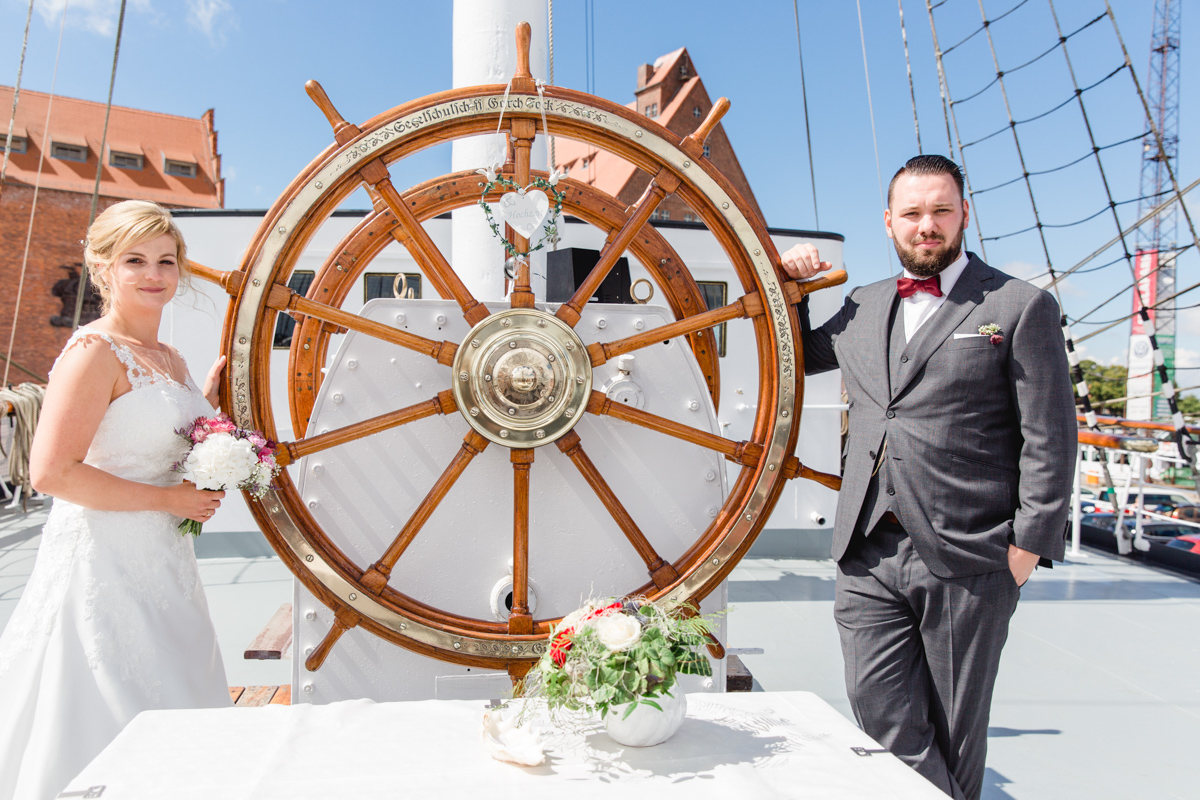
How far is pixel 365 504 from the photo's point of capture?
159 cm

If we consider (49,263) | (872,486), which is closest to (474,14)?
(872,486)

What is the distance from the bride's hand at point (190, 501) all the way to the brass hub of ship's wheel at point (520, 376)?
0.51 metres

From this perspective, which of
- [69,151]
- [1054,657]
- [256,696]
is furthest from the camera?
[69,151]

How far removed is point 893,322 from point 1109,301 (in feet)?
15.8

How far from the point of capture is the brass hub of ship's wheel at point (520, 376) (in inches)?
59.0

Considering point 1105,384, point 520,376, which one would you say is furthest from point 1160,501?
point 1105,384

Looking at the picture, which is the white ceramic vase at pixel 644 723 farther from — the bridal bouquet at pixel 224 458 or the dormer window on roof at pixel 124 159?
the dormer window on roof at pixel 124 159

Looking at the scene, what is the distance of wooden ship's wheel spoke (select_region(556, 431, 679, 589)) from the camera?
5.17ft

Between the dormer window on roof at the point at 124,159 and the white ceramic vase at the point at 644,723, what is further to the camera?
the dormer window on roof at the point at 124,159

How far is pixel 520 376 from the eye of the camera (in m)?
1.49

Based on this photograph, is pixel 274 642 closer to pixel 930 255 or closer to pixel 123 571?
pixel 123 571

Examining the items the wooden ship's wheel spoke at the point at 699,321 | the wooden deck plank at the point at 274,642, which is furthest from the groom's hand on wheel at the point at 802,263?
the wooden deck plank at the point at 274,642

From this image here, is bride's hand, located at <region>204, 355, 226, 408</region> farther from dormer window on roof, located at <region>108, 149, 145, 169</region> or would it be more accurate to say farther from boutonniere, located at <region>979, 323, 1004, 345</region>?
dormer window on roof, located at <region>108, 149, 145, 169</region>

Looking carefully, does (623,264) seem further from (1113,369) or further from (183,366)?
(1113,369)
